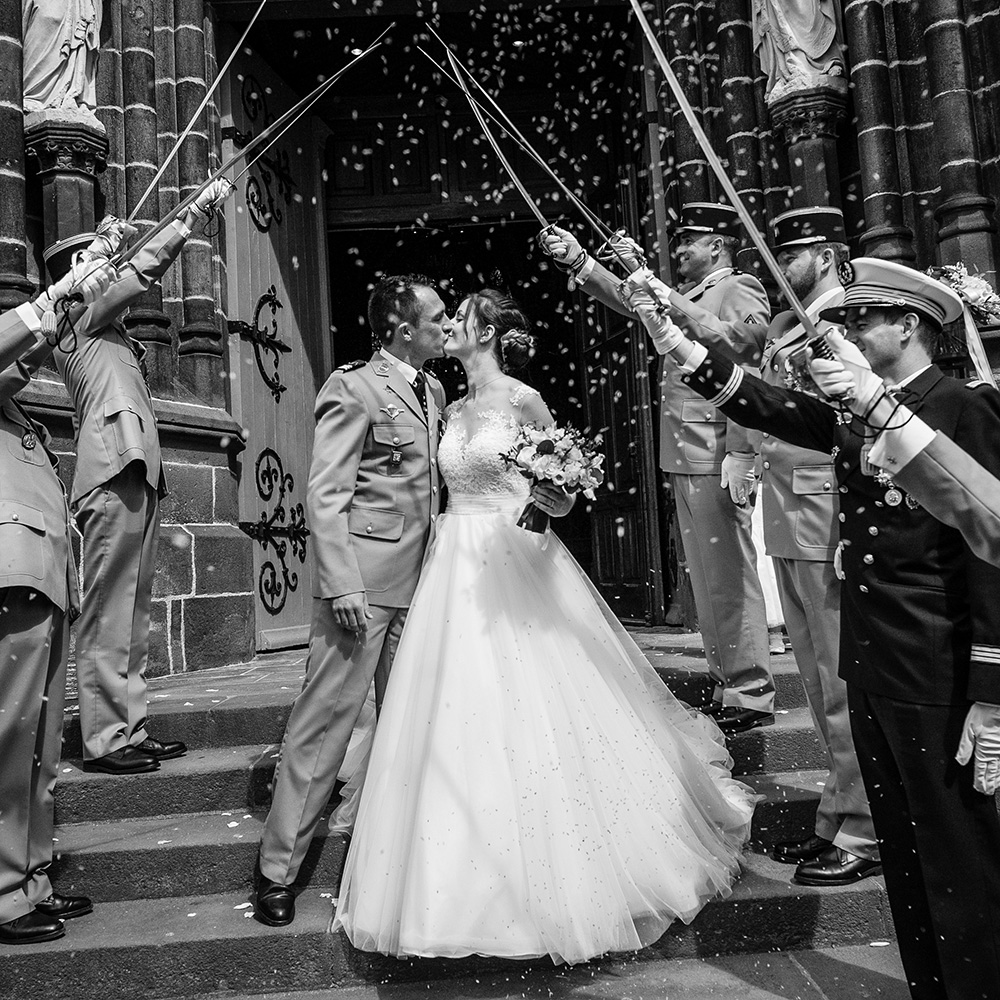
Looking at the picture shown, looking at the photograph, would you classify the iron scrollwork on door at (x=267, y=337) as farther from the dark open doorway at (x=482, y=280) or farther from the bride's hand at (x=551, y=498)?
the bride's hand at (x=551, y=498)

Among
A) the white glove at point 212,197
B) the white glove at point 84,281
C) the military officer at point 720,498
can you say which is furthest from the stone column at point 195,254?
the white glove at point 84,281

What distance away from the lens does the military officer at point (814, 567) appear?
10.1 feet

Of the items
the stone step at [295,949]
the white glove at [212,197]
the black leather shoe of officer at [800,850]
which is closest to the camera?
the stone step at [295,949]

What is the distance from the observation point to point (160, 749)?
3.83 metres

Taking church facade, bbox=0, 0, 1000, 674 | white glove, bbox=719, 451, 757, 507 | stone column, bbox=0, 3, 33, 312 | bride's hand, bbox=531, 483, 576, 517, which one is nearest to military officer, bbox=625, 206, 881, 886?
white glove, bbox=719, 451, 757, 507

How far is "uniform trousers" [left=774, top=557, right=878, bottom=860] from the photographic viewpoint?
306 cm

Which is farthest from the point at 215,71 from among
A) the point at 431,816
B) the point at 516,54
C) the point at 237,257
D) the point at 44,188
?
the point at 431,816

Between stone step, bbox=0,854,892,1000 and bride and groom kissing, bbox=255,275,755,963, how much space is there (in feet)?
0.34

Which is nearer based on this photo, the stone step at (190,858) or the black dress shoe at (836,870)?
the black dress shoe at (836,870)

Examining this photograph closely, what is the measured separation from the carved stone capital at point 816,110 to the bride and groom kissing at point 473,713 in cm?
289

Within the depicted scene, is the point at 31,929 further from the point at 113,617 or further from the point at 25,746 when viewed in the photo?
the point at 113,617

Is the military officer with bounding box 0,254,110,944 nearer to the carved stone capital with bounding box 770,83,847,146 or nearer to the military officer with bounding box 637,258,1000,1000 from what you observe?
the military officer with bounding box 637,258,1000,1000

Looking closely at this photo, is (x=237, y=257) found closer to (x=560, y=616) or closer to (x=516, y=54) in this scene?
(x=516, y=54)

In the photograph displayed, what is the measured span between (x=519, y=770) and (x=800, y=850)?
104 cm
